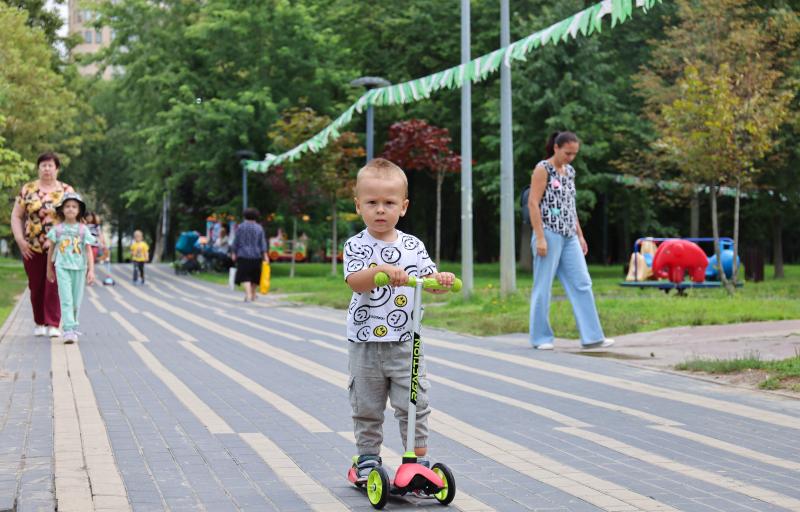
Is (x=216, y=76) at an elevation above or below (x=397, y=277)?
above

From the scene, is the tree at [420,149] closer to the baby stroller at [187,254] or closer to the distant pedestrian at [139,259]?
the distant pedestrian at [139,259]

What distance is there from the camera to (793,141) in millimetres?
33938

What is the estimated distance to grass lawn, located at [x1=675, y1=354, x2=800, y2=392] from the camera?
9.53 metres

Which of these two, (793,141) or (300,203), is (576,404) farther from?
(300,203)

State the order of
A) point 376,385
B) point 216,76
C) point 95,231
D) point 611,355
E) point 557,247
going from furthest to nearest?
point 216,76 < point 95,231 < point 557,247 < point 611,355 < point 376,385

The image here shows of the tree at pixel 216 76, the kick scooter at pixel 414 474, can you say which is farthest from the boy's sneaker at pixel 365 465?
the tree at pixel 216 76

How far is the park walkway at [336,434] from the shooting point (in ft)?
18.4

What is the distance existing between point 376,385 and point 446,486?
0.60m

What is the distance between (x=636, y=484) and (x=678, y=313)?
10.8 metres

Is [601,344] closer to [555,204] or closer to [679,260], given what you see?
[555,204]

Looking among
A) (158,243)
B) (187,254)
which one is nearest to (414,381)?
(187,254)

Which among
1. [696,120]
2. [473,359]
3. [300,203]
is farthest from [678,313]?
[300,203]

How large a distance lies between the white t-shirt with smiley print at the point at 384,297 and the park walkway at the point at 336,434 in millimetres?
709

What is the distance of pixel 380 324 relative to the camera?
5727mm
